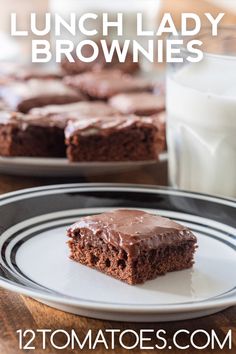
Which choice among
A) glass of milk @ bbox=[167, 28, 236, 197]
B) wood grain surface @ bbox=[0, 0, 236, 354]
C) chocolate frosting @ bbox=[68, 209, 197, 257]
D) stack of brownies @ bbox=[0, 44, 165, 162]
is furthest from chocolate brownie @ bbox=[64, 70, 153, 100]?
wood grain surface @ bbox=[0, 0, 236, 354]

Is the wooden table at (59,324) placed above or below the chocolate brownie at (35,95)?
below

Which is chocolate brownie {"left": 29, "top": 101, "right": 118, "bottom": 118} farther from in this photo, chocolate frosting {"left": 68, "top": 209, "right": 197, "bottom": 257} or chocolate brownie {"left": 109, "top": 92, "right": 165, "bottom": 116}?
chocolate frosting {"left": 68, "top": 209, "right": 197, "bottom": 257}

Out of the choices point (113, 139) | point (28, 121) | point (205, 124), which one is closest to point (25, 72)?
point (28, 121)

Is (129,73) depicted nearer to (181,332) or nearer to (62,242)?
(62,242)

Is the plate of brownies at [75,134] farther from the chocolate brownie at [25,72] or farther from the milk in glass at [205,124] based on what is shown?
the chocolate brownie at [25,72]

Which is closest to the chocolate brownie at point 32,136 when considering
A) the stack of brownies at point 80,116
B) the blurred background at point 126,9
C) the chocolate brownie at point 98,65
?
the stack of brownies at point 80,116

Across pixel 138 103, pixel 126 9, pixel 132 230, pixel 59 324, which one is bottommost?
pixel 59 324

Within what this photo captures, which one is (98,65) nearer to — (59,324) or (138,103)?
(138,103)

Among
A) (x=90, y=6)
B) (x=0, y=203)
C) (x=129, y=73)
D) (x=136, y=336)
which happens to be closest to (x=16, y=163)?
(x=0, y=203)
